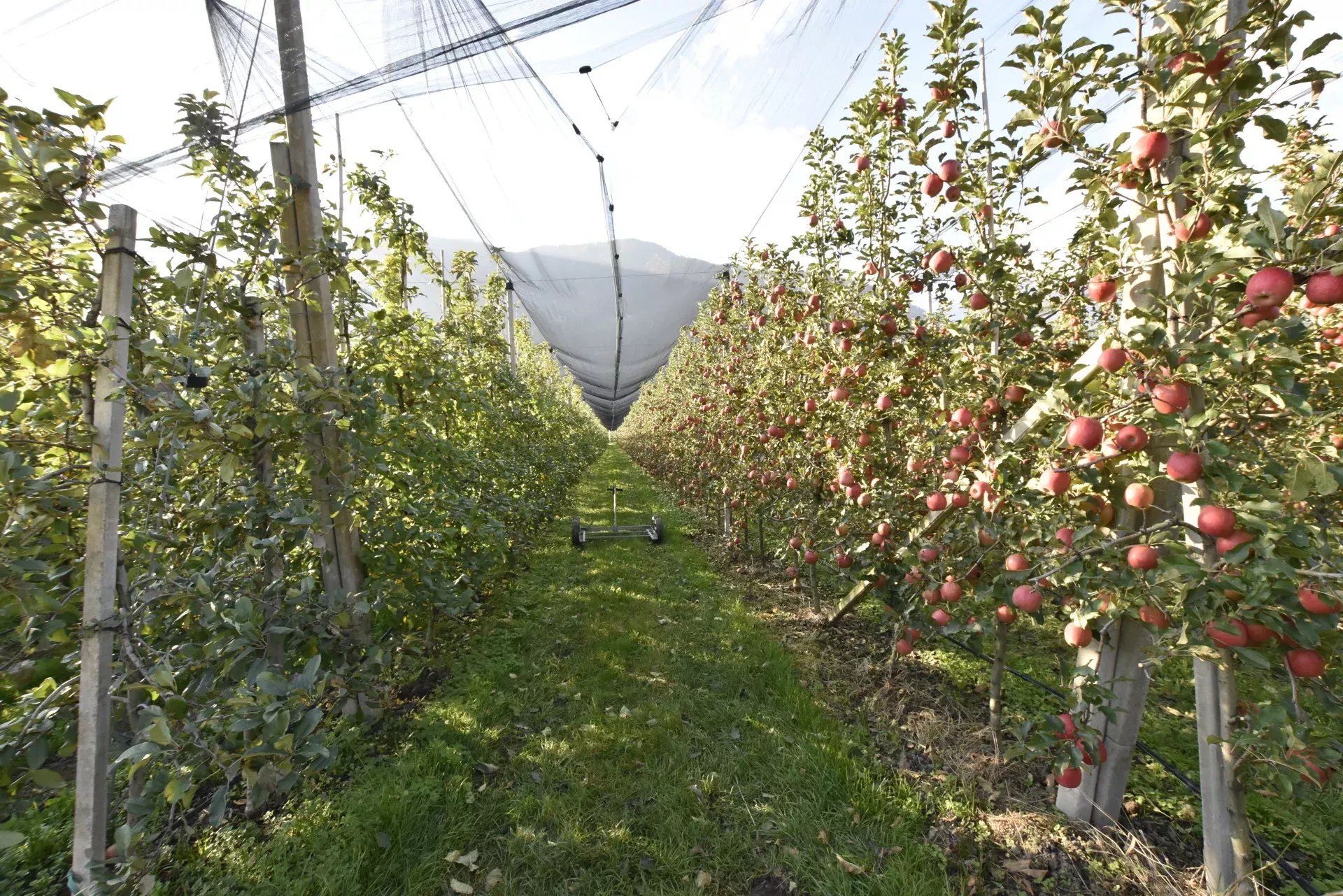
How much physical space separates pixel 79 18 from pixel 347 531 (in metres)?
2.44

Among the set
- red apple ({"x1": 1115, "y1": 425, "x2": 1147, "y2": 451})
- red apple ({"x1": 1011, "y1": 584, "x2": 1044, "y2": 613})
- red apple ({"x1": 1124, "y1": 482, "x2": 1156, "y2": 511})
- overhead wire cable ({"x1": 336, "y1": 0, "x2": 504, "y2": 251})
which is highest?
overhead wire cable ({"x1": 336, "y1": 0, "x2": 504, "y2": 251})

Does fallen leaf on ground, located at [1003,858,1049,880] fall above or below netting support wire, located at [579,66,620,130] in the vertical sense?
below

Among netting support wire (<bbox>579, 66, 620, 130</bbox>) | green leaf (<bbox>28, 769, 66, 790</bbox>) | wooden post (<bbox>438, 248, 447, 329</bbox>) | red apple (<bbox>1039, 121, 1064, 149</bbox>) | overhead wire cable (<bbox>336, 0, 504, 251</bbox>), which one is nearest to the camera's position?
green leaf (<bbox>28, 769, 66, 790</bbox>)

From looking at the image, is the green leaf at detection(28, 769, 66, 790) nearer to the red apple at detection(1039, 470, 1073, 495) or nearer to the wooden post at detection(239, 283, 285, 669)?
the wooden post at detection(239, 283, 285, 669)

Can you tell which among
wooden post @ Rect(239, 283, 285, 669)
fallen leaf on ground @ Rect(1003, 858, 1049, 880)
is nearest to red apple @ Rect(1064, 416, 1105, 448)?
fallen leaf on ground @ Rect(1003, 858, 1049, 880)

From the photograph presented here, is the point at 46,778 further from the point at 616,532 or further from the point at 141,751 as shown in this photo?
the point at 616,532

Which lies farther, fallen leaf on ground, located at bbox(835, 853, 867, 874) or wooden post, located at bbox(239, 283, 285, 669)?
fallen leaf on ground, located at bbox(835, 853, 867, 874)

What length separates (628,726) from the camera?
300cm

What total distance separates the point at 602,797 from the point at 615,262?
7.99 m

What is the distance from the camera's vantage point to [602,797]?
2469mm

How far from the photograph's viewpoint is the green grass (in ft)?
6.57

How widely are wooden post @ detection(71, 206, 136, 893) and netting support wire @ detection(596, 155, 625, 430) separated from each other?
5.44 metres

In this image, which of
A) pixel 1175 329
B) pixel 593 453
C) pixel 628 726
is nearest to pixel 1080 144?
pixel 1175 329

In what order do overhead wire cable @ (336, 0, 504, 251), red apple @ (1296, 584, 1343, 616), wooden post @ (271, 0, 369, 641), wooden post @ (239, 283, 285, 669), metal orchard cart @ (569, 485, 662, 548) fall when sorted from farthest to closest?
metal orchard cart @ (569, 485, 662, 548) → overhead wire cable @ (336, 0, 504, 251) → wooden post @ (271, 0, 369, 641) → wooden post @ (239, 283, 285, 669) → red apple @ (1296, 584, 1343, 616)
